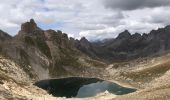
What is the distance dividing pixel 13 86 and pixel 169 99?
77835mm

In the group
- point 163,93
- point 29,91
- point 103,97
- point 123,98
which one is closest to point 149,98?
point 163,93

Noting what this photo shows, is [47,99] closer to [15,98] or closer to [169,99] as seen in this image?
[15,98]

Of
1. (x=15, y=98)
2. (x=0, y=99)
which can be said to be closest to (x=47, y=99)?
(x=15, y=98)

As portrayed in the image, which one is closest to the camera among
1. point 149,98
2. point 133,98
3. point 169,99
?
point 169,99

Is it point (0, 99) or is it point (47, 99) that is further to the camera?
point (47, 99)

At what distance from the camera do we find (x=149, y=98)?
225 ft

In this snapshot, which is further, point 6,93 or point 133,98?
point 6,93

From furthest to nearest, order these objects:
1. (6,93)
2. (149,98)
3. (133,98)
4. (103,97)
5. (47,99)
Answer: (47,99) < (103,97) < (6,93) < (133,98) < (149,98)

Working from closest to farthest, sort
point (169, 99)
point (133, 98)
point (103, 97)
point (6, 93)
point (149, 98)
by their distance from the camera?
point (169, 99) → point (149, 98) → point (133, 98) → point (6, 93) → point (103, 97)

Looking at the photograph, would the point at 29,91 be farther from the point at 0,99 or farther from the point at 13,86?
the point at 0,99

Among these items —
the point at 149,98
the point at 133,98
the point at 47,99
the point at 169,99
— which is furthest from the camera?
the point at 47,99

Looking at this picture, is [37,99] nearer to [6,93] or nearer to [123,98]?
[6,93]

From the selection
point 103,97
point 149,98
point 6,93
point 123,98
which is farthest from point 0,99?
point 103,97

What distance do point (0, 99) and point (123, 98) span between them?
29.7 meters
